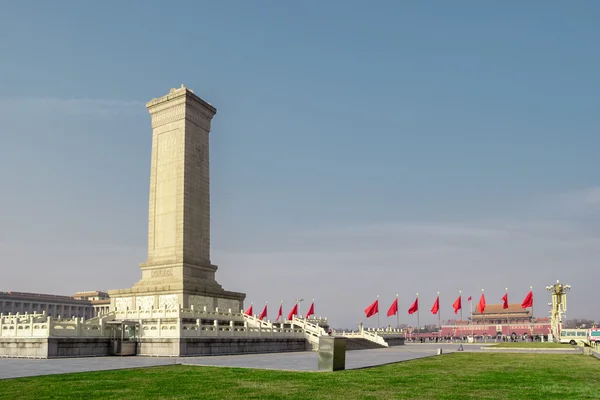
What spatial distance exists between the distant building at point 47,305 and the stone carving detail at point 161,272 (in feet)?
297

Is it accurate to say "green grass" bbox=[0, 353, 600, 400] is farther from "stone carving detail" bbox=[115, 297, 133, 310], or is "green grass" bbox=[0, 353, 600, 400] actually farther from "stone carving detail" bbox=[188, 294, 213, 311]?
"stone carving detail" bbox=[115, 297, 133, 310]

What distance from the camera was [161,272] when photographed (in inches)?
1800

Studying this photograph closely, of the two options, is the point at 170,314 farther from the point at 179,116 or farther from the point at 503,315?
the point at 503,315

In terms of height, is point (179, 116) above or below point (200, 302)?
above

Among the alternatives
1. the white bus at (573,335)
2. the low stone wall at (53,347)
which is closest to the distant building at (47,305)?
the white bus at (573,335)

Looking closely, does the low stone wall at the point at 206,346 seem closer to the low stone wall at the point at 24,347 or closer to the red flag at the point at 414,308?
the low stone wall at the point at 24,347

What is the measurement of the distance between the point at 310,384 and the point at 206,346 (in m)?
17.1

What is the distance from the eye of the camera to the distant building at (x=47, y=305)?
127 meters

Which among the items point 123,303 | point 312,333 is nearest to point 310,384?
point 312,333

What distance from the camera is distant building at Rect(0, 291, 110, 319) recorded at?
12725 cm

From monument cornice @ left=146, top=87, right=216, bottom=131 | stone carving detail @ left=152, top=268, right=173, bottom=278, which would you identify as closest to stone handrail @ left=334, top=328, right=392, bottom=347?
stone carving detail @ left=152, top=268, right=173, bottom=278

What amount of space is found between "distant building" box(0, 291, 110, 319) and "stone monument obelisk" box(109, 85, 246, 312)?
3552 inches

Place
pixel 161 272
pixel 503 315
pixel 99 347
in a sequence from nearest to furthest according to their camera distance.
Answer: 1. pixel 99 347
2. pixel 161 272
3. pixel 503 315

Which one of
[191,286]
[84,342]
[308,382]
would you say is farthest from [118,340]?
[308,382]
